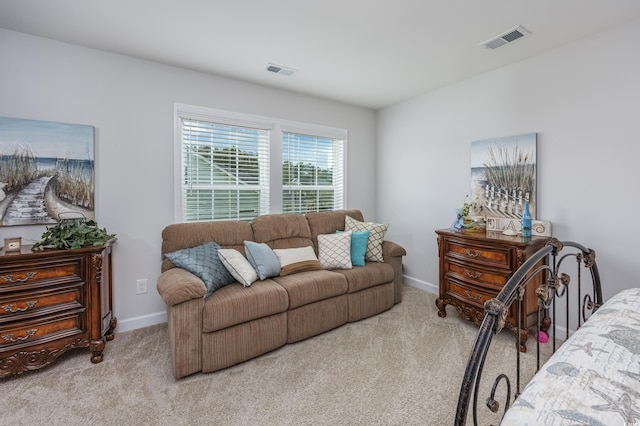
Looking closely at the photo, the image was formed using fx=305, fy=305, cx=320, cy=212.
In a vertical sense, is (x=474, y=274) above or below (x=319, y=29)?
below

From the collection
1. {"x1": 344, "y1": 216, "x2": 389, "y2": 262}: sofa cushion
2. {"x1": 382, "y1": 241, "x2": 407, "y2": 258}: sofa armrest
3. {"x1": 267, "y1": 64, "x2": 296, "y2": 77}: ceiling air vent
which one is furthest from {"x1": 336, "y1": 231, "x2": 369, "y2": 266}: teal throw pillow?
{"x1": 267, "y1": 64, "x2": 296, "y2": 77}: ceiling air vent

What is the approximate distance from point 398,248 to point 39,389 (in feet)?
10.3

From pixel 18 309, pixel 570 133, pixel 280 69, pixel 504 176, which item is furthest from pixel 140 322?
pixel 570 133

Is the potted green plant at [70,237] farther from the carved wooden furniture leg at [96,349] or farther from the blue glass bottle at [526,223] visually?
the blue glass bottle at [526,223]

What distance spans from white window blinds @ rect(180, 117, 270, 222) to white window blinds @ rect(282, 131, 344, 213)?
0.30 m

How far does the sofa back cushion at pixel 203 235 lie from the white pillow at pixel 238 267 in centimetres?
37

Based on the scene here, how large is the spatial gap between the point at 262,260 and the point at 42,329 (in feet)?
5.22

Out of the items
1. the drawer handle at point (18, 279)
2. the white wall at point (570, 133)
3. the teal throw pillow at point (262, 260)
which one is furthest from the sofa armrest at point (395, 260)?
the drawer handle at point (18, 279)

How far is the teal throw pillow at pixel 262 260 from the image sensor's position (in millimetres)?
2732

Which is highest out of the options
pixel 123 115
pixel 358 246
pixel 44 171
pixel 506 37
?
pixel 506 37

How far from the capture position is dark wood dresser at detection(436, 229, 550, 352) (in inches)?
99.0

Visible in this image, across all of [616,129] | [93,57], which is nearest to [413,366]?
[616,129]

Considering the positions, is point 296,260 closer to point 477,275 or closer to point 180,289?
point 180,289

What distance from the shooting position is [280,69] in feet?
10.1
